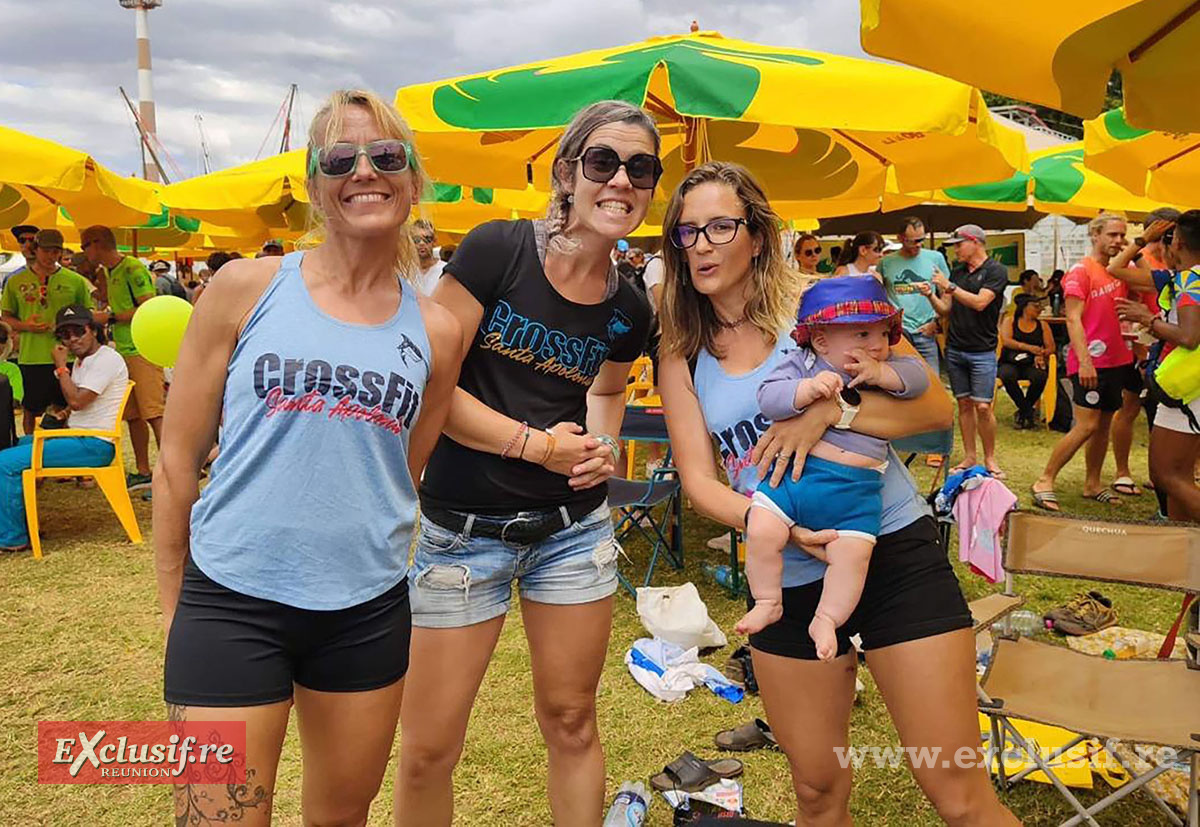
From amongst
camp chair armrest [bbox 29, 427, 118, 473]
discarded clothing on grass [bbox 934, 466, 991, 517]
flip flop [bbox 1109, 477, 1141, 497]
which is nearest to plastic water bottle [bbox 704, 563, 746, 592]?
discarded clothing on grass [bbox 934, 466, 991, 517]

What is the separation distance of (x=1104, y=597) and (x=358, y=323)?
15.7ft

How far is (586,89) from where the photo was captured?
346cm

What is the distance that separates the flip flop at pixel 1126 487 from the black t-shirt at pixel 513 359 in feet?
22.4

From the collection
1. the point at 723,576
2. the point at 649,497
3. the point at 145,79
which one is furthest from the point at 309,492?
the point at 145,79

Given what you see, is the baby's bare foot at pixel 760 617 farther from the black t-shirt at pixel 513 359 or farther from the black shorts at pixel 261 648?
the black shorts at pixel 261 648

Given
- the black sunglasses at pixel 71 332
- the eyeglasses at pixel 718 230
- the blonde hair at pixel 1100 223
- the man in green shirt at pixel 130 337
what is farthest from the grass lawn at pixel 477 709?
the blonde hair at pixel 1100 223

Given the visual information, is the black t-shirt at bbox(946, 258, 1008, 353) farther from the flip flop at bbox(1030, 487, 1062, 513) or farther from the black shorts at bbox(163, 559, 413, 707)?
the black shorts at bbox(163, 559, 413, 707)

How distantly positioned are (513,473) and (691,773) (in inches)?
66.3

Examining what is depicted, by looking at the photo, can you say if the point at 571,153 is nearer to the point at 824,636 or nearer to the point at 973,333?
the point at 824,636

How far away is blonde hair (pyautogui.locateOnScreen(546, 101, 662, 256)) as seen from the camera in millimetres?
2156

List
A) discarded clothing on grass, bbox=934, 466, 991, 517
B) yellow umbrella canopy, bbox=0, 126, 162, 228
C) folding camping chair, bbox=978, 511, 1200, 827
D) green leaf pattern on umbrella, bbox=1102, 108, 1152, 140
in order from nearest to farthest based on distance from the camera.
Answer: folding camping chair, bbox=978, 511, 1200, 827 → discarded clothing on grass, bbox=934, 466, 991, 517 → green leaf pattern on umbrella, bbox=1102, 108, 1152, 140 → yellow umbrella canopy, bbox=0, 126, 162, 228

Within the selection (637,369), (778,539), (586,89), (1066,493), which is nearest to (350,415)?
(778,539)

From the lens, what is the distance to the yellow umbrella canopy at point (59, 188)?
5914mm

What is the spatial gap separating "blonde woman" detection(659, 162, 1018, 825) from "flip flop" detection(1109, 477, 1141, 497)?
639cm
